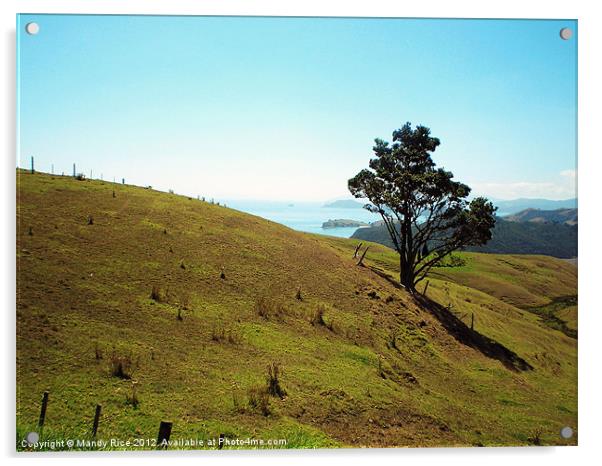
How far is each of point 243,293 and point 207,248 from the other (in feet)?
10.4

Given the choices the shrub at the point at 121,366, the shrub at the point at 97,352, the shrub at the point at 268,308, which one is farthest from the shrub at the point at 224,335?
the shrub at the point at 97,352

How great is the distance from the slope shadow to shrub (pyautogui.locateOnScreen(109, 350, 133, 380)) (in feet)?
41.0

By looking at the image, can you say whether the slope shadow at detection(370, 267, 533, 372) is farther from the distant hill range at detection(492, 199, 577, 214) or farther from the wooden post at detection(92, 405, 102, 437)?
the wooden post at detection(92, 405, 102, 437)

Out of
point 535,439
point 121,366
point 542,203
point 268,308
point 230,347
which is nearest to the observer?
point 121,366

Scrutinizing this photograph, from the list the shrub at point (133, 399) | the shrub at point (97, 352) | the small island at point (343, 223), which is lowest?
the shrub at point (133, 399)

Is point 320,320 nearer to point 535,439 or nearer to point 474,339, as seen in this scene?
point 535,439

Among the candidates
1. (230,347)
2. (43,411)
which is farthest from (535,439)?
(43,411)

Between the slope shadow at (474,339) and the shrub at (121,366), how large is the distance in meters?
12.5

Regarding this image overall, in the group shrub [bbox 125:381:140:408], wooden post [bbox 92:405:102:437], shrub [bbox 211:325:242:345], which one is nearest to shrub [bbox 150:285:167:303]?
shrub [bbox 211:325:242:345]

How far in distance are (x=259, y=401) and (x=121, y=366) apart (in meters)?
3.23

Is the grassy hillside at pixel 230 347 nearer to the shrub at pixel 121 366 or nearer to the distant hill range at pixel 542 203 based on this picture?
the shrub at pixel 121 366

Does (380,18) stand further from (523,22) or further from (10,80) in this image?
(10,80)

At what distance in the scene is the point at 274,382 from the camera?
9188 mm

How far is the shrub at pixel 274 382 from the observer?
894 cm
